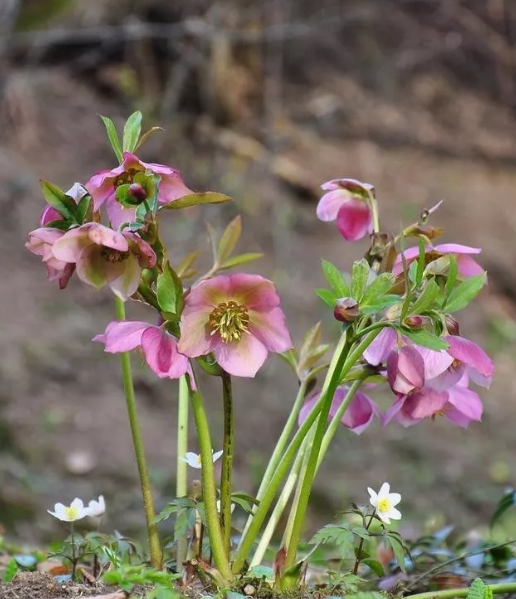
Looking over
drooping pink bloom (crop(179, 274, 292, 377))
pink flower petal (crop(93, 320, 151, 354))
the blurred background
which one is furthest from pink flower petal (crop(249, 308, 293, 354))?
the blurred background

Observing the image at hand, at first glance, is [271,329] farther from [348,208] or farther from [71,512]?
[71,512]

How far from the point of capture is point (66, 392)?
3.22 metres

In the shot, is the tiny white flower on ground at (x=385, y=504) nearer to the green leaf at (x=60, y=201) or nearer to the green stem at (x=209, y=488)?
the green stem at (x=209, y=488)

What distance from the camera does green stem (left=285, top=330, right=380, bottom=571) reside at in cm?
90

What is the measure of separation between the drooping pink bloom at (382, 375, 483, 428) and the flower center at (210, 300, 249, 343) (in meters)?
0.20

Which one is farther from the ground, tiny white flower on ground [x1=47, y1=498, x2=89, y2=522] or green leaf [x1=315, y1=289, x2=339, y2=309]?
green leaf [x1=315, y1=289, x2=339, y2=309]

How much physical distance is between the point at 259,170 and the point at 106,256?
12.4 ft

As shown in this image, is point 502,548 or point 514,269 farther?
point 514,269

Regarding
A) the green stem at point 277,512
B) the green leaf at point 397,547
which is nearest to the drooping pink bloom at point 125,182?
the green stem at point 277,512

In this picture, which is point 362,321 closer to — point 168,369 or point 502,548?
point 168,369

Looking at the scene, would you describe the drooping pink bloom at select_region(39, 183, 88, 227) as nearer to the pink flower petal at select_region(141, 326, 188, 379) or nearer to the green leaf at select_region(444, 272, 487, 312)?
the pink flower petal at select_region(141, 326, 188, 379)

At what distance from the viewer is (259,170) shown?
4578mm

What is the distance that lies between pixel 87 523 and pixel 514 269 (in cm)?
266

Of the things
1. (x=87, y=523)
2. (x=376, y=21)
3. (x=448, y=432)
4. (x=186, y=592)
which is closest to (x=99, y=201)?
(x=186, y=592)
